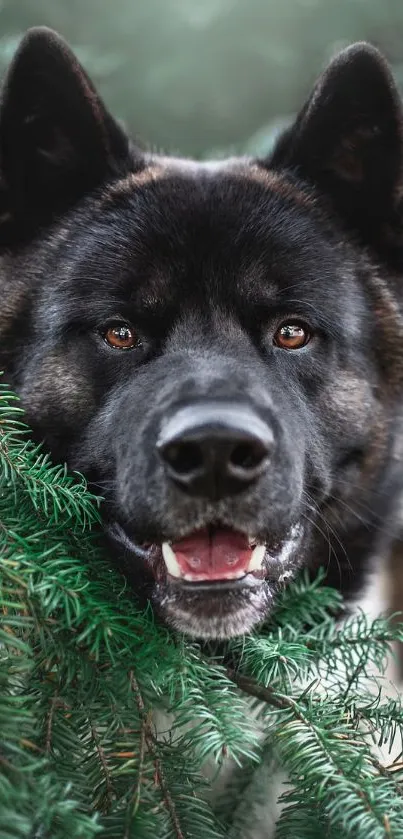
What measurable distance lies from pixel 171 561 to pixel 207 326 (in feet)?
1.84

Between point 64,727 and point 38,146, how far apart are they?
1.48 metres

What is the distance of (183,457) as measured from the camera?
147 centimetres

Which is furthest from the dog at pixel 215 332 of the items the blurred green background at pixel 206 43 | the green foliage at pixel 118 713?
Result: the blurred green background at pixel 206 43

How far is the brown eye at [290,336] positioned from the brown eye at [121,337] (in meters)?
0.33

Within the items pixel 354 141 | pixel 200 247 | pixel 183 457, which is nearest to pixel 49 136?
pixel 200 247

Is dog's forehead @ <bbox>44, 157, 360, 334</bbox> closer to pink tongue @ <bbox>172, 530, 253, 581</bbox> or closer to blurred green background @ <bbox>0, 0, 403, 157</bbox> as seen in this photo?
pink tongue @ <bbox>172, 530, 253, 581</bbox>

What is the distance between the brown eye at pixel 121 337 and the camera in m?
1.90

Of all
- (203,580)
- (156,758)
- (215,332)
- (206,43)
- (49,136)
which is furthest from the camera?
(206,43)

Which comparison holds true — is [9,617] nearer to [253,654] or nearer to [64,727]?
[64,727]

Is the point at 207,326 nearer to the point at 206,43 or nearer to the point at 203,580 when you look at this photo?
the point at 203,580

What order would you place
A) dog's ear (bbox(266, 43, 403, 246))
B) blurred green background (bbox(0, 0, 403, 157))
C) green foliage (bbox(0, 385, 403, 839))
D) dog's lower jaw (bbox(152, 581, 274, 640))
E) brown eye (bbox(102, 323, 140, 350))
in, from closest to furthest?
green foliage (bbox(0, 385, 403, 839)) < dog's lower jaw (bbox(152, 581, 274, 640)) < brown eye (bbox(102, 323, 140, 350)) < dog's ear (bbox(266, 43, 403, 246)) < blurred green background (bbox(0, 0, 403, 157))

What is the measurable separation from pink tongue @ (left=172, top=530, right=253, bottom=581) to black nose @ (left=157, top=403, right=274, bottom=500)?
0.14 m

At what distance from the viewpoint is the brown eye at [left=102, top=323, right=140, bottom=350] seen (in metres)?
1.90

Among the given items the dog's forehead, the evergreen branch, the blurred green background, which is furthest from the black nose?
the blurred green background
